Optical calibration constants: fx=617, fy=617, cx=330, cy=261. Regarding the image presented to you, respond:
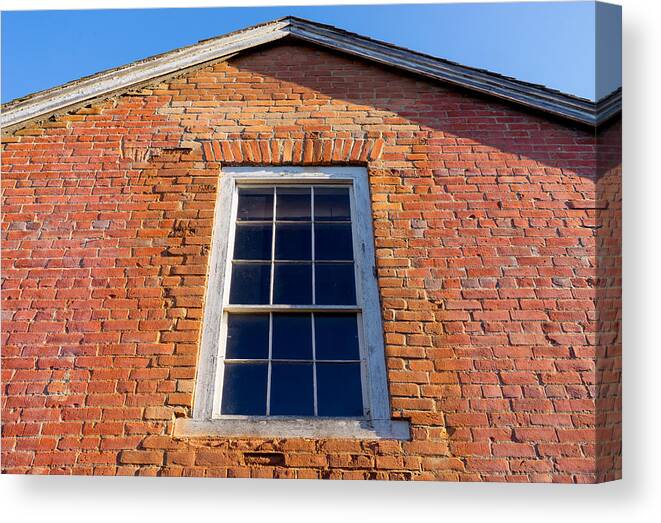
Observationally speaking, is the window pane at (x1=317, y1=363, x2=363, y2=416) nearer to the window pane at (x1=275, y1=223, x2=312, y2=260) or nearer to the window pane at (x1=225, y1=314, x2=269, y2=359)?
the window pane at (x1=225, y1=314, x2=269, y2=359)

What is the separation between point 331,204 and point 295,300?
825 mm

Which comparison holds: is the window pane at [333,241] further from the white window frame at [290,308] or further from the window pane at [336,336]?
the window pane at [336,336]

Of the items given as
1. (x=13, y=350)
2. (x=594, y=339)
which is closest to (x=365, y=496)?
(x=594, y=339)

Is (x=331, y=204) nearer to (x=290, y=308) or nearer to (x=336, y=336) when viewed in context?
(x=290, y=308)

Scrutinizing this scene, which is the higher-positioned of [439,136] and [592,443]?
[439,136]

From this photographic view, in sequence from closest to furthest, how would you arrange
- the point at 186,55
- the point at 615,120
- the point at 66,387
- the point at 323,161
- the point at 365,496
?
the point at 365,496
the point at 66,387
the point at 615,120
the point at 323,161
the point at 186,55

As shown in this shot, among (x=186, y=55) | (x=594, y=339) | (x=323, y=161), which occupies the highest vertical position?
(x=186, y=55)

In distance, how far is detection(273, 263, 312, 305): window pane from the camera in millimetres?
3762

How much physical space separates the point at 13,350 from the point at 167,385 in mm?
981

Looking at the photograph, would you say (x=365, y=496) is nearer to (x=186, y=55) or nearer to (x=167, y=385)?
(x=167, y=385)

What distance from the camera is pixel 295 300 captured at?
3.76 m

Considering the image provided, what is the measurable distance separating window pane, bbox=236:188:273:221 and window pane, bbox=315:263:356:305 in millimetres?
593

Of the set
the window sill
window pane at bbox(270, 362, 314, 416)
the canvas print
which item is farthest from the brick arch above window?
the window sill

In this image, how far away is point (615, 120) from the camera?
389 centimetres
